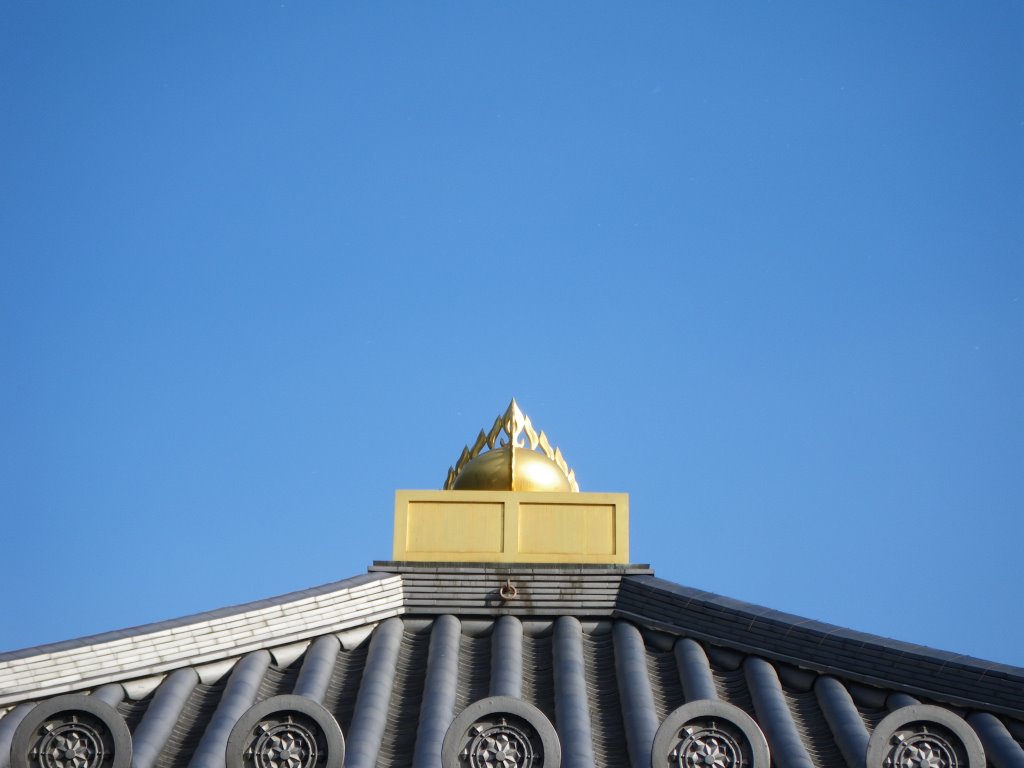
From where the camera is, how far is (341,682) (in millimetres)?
19547

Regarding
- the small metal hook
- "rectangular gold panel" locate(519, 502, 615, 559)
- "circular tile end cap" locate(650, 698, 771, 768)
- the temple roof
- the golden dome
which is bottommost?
"circular tile end cap" locate(650, 698, 771, 768)

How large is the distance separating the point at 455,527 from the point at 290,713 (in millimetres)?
7567

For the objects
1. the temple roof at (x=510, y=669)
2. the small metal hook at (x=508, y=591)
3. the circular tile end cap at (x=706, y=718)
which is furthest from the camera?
the small metal hook at (x=508, y=591)

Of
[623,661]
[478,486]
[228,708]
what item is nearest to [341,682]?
[228,708]

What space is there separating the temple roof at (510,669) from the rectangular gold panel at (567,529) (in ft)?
1.41

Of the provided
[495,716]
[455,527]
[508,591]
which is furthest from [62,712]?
[455,527]

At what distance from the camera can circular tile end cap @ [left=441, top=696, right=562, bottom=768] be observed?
14891 millimetres

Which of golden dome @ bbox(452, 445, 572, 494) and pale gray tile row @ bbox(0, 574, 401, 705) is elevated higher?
golden dome @ bbox(452, 445, 572, 494)

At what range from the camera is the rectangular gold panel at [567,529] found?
22.4 m

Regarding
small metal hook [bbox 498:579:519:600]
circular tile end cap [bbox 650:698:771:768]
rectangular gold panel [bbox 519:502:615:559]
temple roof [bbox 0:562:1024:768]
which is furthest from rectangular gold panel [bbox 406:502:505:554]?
circular tile end cap [bbox 650:698:771:768]

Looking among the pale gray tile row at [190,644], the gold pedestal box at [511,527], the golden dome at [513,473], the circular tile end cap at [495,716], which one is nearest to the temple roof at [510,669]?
the pale gray tile row at [190,644]

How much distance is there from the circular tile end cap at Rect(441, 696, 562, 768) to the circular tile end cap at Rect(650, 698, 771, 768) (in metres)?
0.88

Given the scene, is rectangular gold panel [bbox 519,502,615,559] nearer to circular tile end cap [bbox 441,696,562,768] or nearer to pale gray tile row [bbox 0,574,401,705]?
pale gray tile row [bbox 0,574,401,705]

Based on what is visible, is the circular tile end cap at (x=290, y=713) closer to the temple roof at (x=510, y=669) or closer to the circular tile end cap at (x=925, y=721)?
the temple roof at (x=510, y=669)
